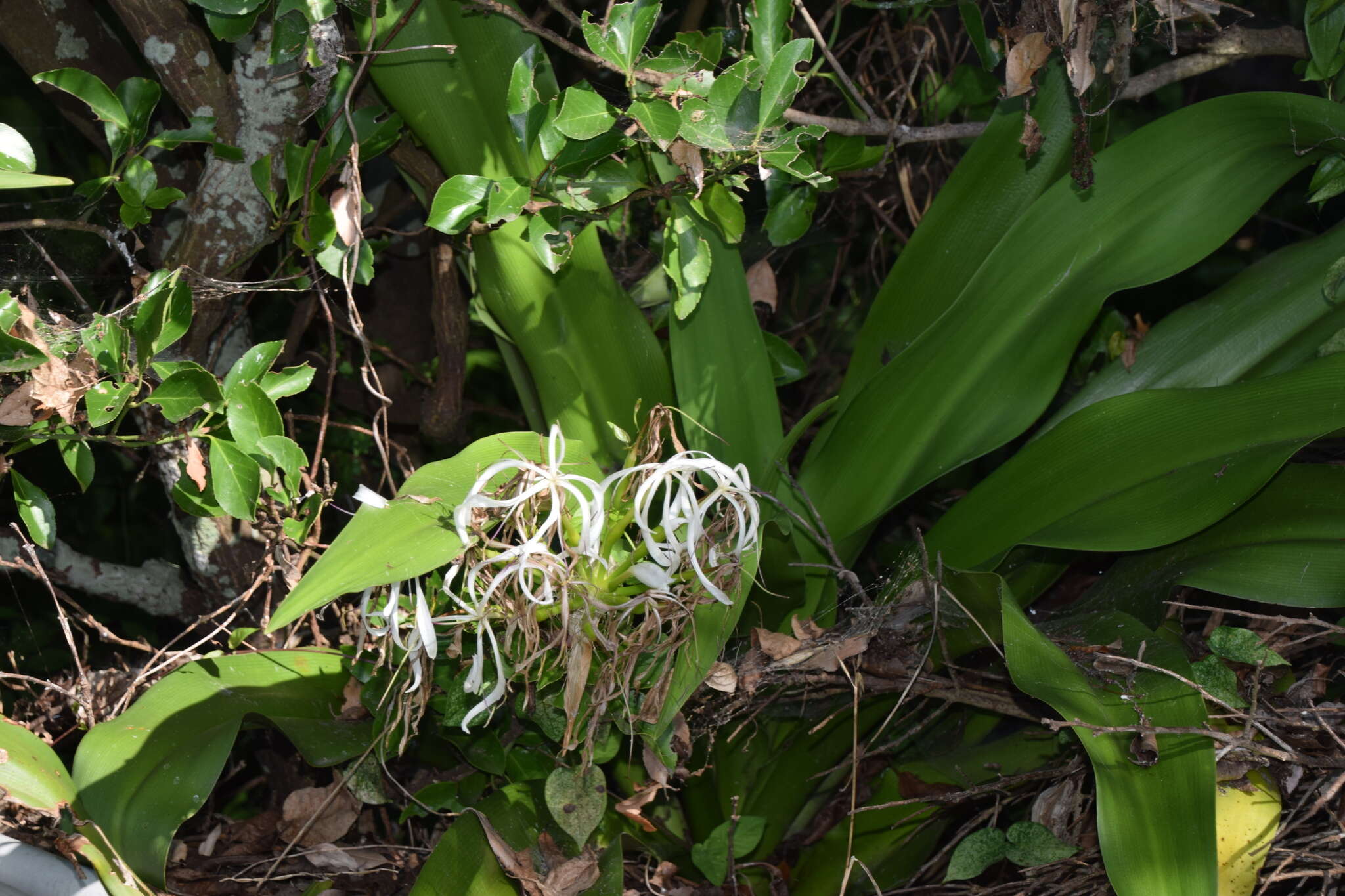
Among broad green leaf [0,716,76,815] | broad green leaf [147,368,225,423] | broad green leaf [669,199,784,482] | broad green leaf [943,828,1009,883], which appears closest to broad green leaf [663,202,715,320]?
broad green leaf [669,199,784,482]

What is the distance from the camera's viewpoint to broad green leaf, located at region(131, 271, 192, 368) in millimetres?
771

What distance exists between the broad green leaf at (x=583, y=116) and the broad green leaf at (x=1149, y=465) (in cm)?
44

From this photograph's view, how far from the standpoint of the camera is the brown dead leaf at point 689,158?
825 mm

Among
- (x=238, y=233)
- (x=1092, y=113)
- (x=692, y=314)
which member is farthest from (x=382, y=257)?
(x=1092, y=113)

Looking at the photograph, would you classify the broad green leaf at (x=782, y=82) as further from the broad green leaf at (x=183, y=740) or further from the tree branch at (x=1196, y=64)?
the broad green leaf at (x=183, y=740)

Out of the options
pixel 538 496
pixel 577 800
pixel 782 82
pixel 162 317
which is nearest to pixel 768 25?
pixel 782 82

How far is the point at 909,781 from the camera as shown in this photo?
911 mm

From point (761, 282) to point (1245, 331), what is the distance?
463mm

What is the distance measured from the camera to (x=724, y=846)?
2.88ft

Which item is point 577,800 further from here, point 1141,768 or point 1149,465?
point 1149,465

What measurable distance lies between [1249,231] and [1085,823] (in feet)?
2.75

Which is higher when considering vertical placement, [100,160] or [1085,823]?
[100,160]

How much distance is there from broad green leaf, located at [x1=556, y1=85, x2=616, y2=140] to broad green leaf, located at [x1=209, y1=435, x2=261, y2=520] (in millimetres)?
358

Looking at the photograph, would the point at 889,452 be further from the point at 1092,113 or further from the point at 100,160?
the point at 100,160
